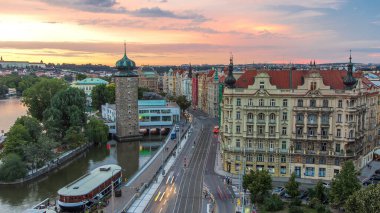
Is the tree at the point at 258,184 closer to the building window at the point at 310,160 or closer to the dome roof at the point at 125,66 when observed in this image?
the building window at the point at 310,160

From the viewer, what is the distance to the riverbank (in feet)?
221

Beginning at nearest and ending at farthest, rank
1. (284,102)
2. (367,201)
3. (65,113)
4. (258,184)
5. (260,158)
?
(367,201), (258,184), (284,102), (260,158), (65,113)

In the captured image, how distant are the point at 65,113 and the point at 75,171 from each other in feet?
85.4

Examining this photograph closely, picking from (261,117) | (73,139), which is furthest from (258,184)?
(73,139)

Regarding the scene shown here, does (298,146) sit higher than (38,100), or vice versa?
(38,100)

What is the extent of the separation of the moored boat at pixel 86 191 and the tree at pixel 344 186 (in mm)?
29203

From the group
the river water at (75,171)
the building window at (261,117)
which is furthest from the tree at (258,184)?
the river water at (75,171)

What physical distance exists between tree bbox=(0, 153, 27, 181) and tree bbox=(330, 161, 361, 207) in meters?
48.5

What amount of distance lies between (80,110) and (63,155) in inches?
716

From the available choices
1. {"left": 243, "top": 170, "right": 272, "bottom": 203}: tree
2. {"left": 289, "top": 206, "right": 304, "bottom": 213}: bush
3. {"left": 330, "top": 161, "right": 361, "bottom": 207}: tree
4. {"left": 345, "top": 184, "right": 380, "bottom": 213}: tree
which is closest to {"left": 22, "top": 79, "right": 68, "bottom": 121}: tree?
{"left": 243, "top": 170, "right": 272, "bottom": 203}: tree

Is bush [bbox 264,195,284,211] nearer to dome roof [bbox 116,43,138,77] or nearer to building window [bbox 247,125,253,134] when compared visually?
building window [bbox 247,125,253,134]

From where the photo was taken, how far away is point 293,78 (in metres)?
65.8

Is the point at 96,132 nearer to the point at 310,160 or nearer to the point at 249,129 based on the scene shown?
the point at 249,129

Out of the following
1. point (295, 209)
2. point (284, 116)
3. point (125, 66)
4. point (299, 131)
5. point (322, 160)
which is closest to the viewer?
point (295, 209)
